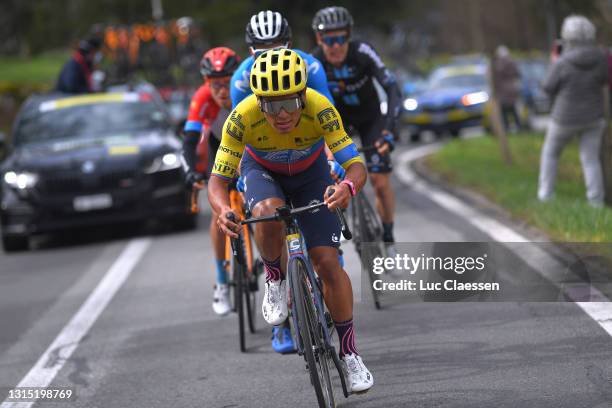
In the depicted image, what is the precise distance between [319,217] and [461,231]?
5655 mm

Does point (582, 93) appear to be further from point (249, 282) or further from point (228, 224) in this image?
point (228, 224)

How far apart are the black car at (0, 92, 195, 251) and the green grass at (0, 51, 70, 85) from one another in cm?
5505

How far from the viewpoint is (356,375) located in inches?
231

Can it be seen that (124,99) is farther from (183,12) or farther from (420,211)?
(183,12)

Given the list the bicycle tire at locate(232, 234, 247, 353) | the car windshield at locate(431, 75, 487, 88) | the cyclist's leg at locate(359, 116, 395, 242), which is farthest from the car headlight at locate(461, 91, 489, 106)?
the bicycle tire at locate(232, 234, 247, 353)

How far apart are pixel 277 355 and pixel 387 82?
256 cm

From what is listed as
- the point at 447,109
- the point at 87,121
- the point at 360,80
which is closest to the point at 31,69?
the point at 447,109

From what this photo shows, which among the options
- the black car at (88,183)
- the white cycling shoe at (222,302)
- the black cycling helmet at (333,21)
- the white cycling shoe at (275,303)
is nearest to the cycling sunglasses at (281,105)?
the white cycling shoe at (275,303)

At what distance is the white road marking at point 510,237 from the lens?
7.60 meters

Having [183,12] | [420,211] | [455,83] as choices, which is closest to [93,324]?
[420,211]

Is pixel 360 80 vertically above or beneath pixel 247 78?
beneath

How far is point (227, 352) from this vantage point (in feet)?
25.1

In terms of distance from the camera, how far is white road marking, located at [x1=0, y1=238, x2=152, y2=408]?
7.34 meters
